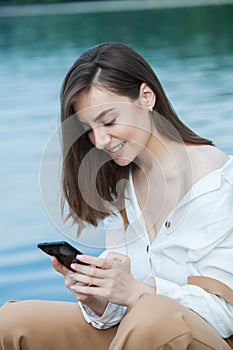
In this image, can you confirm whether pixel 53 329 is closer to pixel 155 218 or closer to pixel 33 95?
pixel 155 218

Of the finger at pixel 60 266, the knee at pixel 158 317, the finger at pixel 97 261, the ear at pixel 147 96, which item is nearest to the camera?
the knee at pixel 158 317

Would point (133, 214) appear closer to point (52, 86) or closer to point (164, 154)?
point (164, 154)

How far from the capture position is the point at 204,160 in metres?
2.84

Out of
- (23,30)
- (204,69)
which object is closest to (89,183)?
(204,69)

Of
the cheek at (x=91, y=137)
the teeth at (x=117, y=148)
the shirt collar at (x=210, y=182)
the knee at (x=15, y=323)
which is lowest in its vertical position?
the knee at (x=15, y=323)

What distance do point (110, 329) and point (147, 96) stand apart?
570 millimetres

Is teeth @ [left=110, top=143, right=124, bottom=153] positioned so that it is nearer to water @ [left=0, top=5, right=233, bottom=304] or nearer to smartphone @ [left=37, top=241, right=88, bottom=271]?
smartphone @ [left=37, top=241, right=88, bottom=271]

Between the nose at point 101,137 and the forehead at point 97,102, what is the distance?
0.03 metres

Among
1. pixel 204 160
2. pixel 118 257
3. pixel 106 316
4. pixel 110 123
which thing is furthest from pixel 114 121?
pixel 106 316

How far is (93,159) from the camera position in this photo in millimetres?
3016

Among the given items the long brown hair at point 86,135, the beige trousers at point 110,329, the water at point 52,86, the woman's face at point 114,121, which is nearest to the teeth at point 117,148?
the woman's face at point 114,121

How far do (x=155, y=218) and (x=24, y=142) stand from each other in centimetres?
541

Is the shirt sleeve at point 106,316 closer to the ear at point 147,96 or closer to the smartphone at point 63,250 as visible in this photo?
the smartphone at point 63,250

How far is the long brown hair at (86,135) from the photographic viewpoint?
9.36ft
